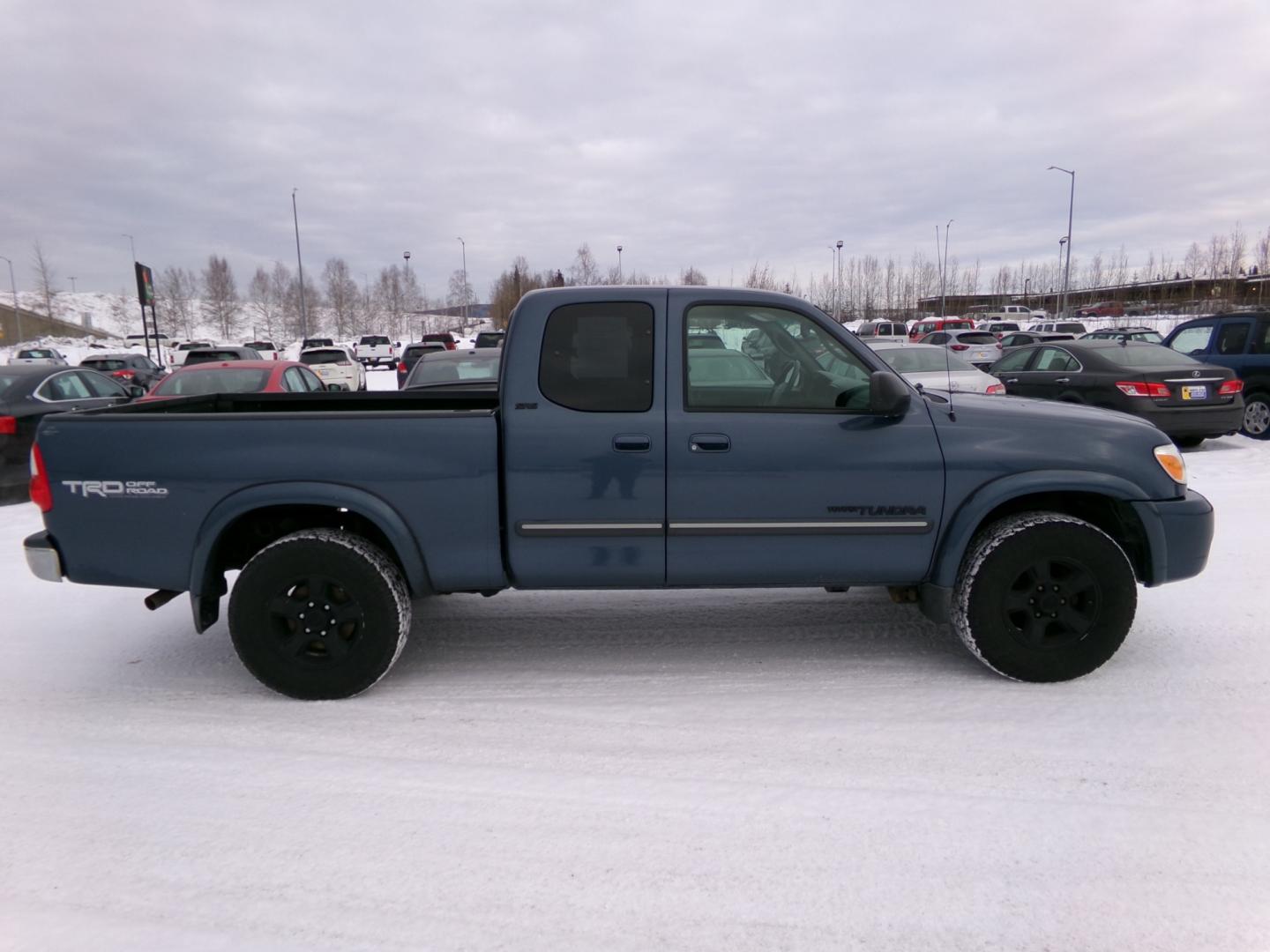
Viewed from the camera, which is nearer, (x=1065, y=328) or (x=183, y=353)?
(x=183, y=353)

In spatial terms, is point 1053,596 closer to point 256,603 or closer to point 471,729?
point 471,729

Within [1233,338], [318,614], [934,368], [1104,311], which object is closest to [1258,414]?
[1233,338]

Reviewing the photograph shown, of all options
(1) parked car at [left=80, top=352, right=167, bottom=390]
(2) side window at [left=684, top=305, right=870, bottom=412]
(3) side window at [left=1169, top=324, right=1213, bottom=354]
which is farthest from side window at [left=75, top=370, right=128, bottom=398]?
(3) side window at [left=1169, top=324, right=1213, bottom=354]

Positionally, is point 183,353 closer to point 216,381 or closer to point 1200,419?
point 216,381

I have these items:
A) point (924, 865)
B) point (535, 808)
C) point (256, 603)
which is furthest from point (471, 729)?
point (924, 865)

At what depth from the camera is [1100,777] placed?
3.35 m

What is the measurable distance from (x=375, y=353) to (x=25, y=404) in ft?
103

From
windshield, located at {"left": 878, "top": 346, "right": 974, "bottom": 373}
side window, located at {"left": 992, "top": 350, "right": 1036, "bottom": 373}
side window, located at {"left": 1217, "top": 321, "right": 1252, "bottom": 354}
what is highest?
side window, located at {"left": 1217, "top": 321, "right": 1252, "bottom": 354}

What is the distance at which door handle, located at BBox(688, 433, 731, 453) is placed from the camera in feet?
13.2

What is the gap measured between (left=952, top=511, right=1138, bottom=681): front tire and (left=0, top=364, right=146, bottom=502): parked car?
8113 millimetres

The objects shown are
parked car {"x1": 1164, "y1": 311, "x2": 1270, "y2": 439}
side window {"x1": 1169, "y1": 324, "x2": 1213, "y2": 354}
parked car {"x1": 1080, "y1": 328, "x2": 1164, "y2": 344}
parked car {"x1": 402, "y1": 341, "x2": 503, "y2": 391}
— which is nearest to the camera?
parked car {"x1": 402, "y1": 341, "x2": 503, "y2": 391}

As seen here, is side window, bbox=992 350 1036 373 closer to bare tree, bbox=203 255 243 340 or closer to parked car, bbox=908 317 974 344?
parked car, bbox=908 317 974 344

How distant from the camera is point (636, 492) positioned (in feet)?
13.3

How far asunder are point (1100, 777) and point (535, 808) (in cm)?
216
